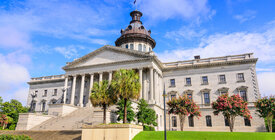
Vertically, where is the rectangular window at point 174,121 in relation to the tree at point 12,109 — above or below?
below

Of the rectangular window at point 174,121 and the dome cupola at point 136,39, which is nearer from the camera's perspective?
the rectangular window at point 174,121

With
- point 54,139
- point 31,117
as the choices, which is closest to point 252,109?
point 54,139

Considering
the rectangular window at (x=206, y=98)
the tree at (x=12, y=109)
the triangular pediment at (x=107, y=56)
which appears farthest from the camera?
the tree at (x=12, y=109)

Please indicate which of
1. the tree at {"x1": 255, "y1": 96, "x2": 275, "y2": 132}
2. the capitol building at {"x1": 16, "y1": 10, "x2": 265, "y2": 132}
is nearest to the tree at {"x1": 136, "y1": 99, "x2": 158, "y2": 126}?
the capitol building at {"x1": 16, "y1": 10, "x2": 265, "y2": 132}

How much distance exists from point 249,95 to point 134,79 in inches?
1064

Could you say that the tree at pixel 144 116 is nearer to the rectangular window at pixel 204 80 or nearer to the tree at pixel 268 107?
the tree at pixel 268 107

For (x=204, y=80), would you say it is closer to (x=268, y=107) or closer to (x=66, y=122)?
(x=268, y=107)

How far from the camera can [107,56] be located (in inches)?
1763

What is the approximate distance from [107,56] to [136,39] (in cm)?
1347

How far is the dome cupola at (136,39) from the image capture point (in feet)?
182

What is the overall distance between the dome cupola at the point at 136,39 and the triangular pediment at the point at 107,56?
11.4 metres

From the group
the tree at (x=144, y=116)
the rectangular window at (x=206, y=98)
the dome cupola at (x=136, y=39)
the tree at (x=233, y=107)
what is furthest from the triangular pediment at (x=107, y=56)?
the tree at (x=233, y=107)

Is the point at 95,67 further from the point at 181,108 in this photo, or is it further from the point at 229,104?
the point at 229,104

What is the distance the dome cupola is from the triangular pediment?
11431 millimetres
